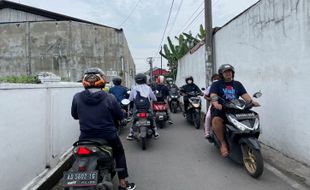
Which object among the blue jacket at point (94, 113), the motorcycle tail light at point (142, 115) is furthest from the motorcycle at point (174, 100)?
the blue jacket at point (94, 113)

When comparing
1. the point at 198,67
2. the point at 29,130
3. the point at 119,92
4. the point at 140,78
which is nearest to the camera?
the point at 29,130

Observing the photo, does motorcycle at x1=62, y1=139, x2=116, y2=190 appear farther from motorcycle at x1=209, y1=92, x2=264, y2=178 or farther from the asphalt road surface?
motorcycle at x1=209, y1=92, x2=264, y2=178

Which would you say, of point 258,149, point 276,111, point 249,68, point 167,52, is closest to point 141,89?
point 249,68

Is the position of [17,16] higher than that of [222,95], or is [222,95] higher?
[17,16]

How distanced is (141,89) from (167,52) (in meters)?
23.8

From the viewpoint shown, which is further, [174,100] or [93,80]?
[174,100]

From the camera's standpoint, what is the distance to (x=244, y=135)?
16.8ft

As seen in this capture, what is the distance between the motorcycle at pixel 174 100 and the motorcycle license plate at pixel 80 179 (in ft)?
33.2

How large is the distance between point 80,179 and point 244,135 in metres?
2.94

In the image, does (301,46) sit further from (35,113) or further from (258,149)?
(35,113)

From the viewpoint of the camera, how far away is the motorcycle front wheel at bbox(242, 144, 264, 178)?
471 centimetres

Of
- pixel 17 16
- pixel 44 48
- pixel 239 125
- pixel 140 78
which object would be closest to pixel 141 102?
pixel 140 78

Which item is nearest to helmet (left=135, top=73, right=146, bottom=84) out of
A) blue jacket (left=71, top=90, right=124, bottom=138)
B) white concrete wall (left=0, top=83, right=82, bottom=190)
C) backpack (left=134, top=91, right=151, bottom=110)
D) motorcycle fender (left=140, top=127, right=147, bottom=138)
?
backpack (left=134, top=91, right=151, bottom=110)

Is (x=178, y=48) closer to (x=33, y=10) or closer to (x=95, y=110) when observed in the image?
(x=33, y=10)
